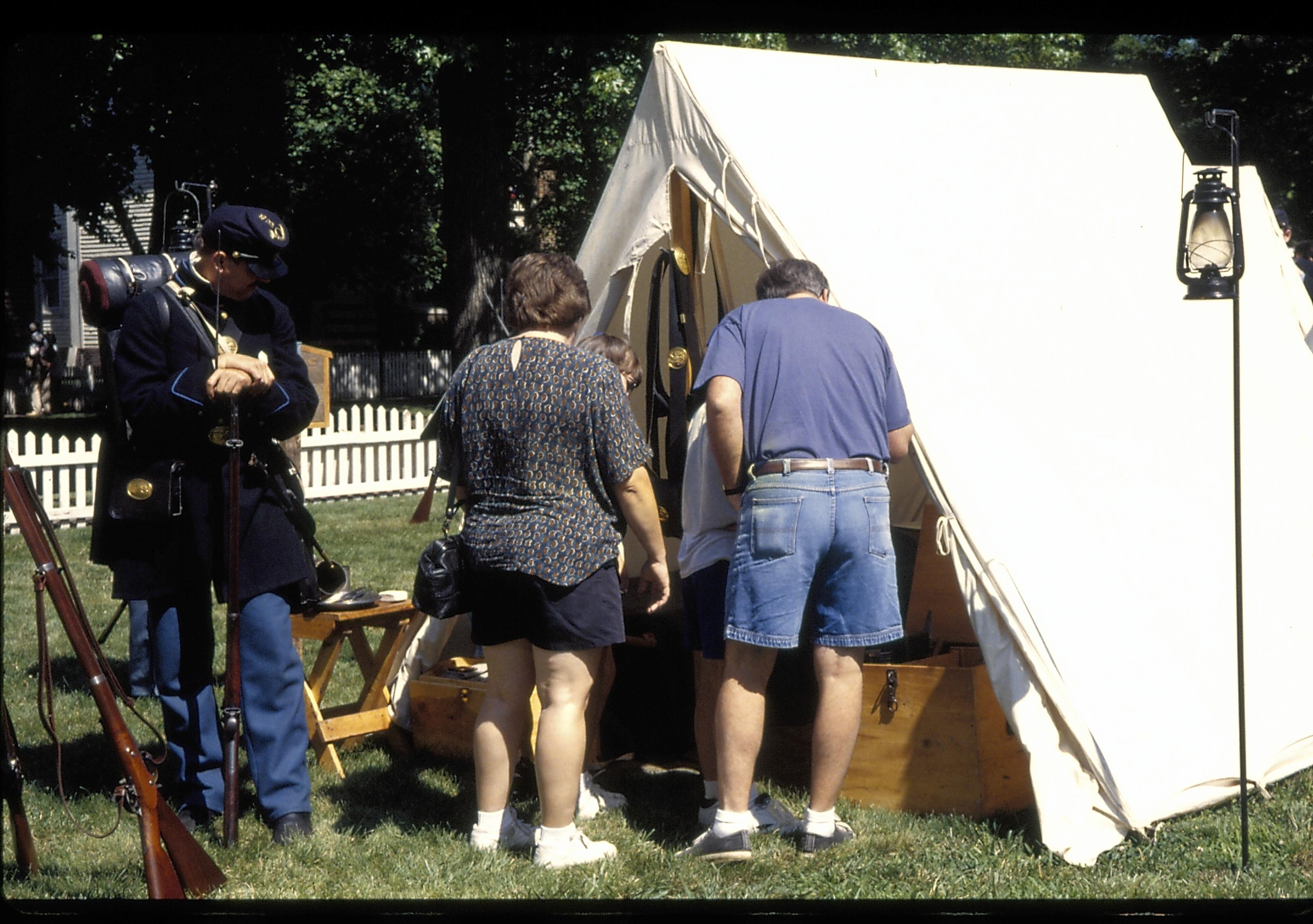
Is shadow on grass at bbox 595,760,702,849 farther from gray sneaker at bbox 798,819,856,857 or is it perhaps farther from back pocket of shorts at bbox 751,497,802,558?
back pocket of shorts at bbox 751,497,802,558

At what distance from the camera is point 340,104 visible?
23859 millimetres

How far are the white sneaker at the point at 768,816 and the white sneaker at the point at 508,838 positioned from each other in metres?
0.60

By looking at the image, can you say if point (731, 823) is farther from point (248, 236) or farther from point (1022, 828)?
point (248, 236)

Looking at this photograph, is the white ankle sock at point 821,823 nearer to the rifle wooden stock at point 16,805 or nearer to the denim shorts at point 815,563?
the denim shorts at point 815,563

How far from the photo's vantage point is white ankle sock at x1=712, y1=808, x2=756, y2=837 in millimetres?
4031

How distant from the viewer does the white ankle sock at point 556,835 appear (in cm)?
397

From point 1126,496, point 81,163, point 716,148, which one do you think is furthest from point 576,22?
point 1126,496

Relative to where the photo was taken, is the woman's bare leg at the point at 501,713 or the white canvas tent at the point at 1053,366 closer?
the woman's bare leg at the point at 501,713

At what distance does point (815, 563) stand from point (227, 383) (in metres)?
1.88

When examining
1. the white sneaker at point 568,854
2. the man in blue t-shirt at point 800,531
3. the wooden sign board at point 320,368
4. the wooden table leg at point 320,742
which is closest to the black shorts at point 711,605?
the man in blue t-shirt at point 800,531

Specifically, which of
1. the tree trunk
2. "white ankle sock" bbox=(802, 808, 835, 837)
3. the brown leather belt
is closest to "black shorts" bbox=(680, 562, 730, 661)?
the brown leather belt

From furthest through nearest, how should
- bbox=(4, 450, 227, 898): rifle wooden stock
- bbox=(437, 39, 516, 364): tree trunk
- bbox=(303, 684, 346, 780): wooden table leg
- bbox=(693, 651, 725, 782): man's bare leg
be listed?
1. bbox=(437, 39, 516, 364): tree trunk
2. bbox=(303, 684, 346, 780): wooden table leg
3. bbox=(693, 651, 725, 782): man's bare leg
4. bbox=(4, 450, 227, 898): rifle wooden stock

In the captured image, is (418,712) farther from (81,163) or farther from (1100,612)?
(81,163)

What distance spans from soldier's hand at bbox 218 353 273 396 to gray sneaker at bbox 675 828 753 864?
1.98 m
